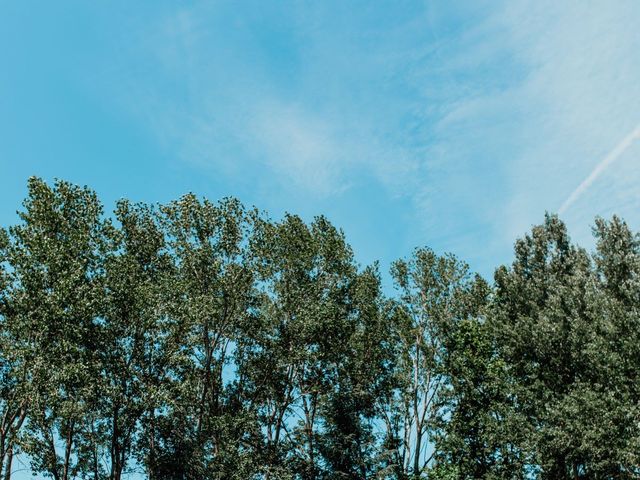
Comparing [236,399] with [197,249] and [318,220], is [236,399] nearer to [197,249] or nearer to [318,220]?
Result: [197,249]

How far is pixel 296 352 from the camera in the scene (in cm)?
3550

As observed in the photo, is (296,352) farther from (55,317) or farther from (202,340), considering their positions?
(55,317)

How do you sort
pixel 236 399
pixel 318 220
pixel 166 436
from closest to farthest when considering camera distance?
pixel 166 436
pixel 236 399
pixel 318 220

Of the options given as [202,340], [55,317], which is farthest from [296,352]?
[55,317]

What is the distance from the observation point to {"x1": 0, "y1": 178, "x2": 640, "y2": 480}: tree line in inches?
1096

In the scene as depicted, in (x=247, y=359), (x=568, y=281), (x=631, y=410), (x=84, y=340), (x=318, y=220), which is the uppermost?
(x=318, y=220)

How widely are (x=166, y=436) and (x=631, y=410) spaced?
25.3 metres

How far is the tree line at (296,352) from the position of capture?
2784 centimetres

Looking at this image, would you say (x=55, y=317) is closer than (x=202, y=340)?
Yes

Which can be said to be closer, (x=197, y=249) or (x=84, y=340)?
(x=84, y=340)

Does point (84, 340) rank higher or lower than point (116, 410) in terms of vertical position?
higher

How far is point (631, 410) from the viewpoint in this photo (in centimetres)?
2786

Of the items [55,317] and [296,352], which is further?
[296,352]

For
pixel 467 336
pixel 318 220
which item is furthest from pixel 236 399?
pixel 467 336
